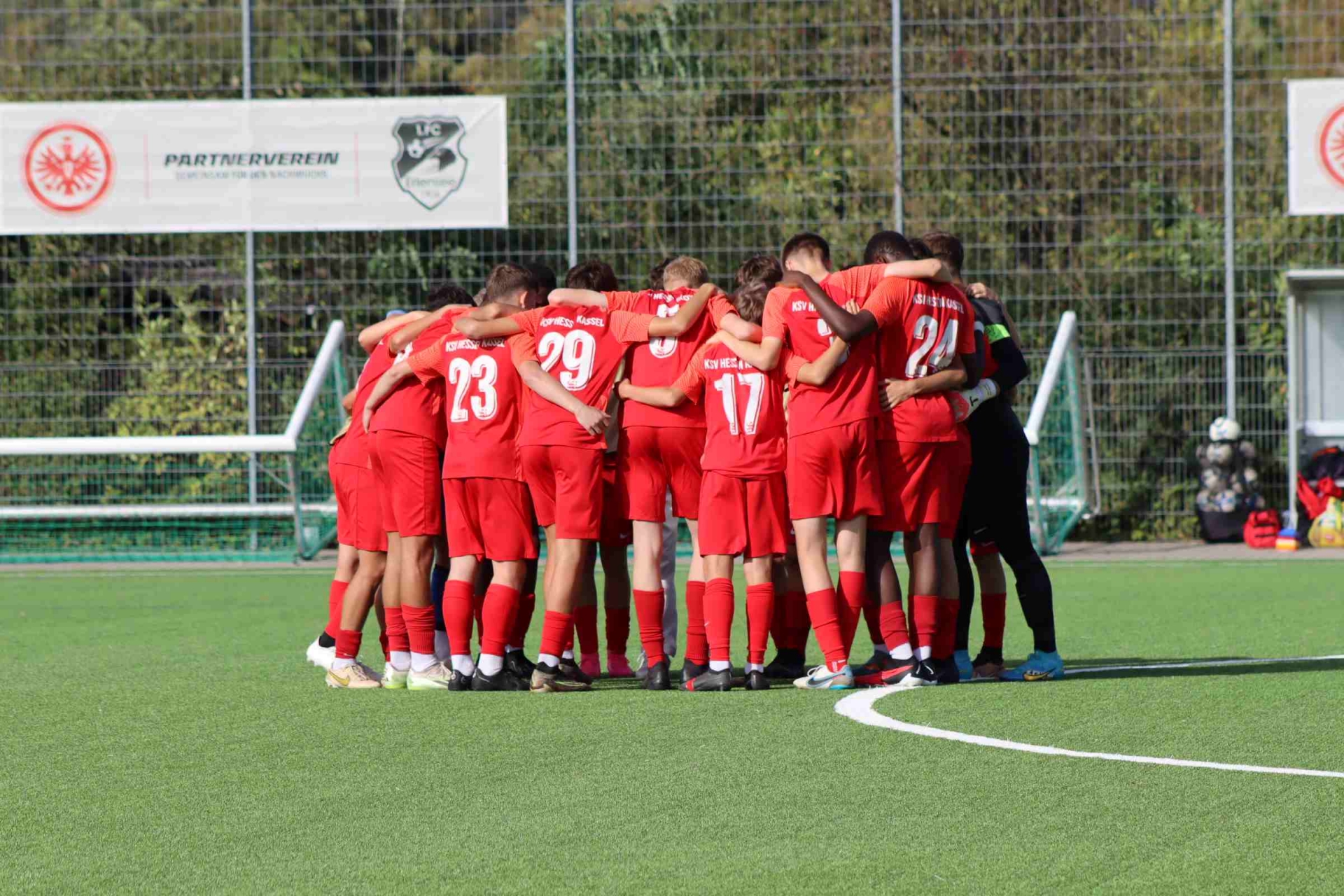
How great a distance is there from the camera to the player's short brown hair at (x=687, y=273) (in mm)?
7645

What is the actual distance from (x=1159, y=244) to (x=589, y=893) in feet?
42.8

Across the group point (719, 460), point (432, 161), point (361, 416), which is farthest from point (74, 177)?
point (719, 460)

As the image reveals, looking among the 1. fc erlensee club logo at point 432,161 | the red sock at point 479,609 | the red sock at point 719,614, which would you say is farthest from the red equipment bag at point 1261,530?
the red sock at point 719,614

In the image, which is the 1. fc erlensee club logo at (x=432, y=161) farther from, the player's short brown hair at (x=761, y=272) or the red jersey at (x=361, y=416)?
the player's short brown hair at (x=761, y=272)

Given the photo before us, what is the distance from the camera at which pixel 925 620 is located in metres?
7.30

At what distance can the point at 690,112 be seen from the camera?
16297 mm

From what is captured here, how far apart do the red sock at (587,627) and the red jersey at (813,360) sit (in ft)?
4.43

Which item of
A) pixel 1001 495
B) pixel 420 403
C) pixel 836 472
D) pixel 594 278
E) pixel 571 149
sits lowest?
pixel 1001 495

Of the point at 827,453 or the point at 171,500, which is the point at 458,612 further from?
the point at 171,500

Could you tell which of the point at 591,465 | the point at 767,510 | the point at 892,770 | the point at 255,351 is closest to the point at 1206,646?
the point at 767,510

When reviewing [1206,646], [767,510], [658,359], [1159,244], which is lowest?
[1206,646]

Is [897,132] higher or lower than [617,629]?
higher

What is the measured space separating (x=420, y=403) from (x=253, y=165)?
9155mm

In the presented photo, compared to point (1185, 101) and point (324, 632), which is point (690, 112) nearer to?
point (1185, 101)
